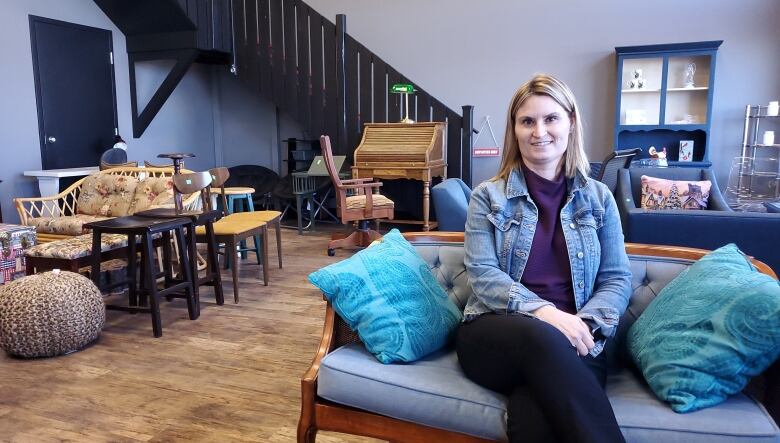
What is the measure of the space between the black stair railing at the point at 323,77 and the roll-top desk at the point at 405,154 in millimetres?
438

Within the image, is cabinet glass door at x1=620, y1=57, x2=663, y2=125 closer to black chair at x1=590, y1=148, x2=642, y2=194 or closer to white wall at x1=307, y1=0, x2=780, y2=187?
white wall at x1=307, y1=0, x2=780, y2=187

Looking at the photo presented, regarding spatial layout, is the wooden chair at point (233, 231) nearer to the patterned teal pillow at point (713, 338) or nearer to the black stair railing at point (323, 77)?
the black stair railing at point (323, 77)

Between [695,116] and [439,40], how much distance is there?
10.3 feet

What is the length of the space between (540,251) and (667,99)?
17.7ft

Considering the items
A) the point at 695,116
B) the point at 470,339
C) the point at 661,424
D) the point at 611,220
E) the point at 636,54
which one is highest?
the point at 636,54

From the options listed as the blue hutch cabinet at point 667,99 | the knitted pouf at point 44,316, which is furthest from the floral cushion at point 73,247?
the blue hutch cabinet at point 667,99

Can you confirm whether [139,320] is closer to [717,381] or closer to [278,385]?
[278,385]

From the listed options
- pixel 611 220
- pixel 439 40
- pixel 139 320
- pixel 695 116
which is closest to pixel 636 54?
pixel 695 116

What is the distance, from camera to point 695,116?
6.23 m

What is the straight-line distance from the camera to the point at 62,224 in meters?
4.62

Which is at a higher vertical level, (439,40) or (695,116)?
(439,40)

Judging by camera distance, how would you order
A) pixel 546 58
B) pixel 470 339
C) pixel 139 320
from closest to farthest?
pixel 470 339
pixel 139 320
pixel 546 58

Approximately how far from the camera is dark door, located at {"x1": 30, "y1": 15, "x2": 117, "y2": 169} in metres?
6.58

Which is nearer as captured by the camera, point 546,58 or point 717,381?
point 717,381
